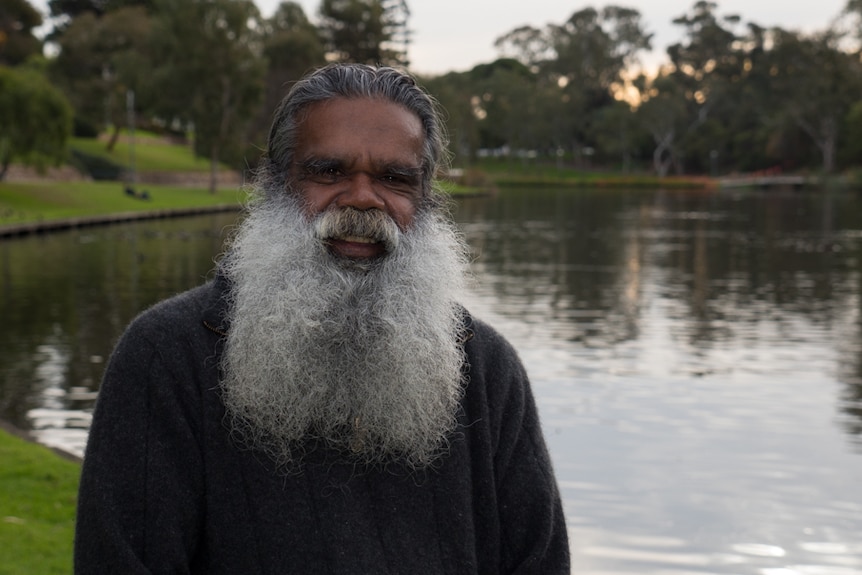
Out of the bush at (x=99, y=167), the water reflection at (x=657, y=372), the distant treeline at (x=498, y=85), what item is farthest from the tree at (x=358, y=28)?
the water reflection at (x=657, y=372)

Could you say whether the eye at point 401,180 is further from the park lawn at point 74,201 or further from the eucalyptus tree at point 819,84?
the eucalyptus tree at point 819,84

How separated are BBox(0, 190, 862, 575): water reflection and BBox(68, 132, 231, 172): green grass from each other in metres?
35.9

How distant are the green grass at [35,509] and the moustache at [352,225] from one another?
383 centimetres

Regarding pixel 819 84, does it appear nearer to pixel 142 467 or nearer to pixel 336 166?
pixel 336 166

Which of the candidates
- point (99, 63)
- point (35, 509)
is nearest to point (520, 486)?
point (35, 509)

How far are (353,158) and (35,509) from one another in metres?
4.86

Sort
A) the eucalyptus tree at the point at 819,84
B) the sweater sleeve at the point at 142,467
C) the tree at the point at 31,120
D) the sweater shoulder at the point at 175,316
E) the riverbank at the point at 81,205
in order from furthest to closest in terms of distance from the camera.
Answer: the eucalyptus tree at the point at 819,84, the tree at the point at 31,120, the riverbank at the point at 81,205, the sweater shoulder at the point at 175,316, the sweater sleeve at the point at 142,467

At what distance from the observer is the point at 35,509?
21.5ft

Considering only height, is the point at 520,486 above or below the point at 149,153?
below

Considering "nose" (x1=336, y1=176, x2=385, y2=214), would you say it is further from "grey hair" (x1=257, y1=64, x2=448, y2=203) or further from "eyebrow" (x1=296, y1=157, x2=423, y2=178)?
"grey hair" (x1=257, y1=64, x2=448, y2=203)

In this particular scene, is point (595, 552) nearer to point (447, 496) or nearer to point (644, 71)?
point (447, 496)

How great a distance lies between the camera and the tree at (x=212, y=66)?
2339 inches

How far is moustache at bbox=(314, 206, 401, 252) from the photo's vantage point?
7.97ft

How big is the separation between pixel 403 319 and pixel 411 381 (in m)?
0.13
